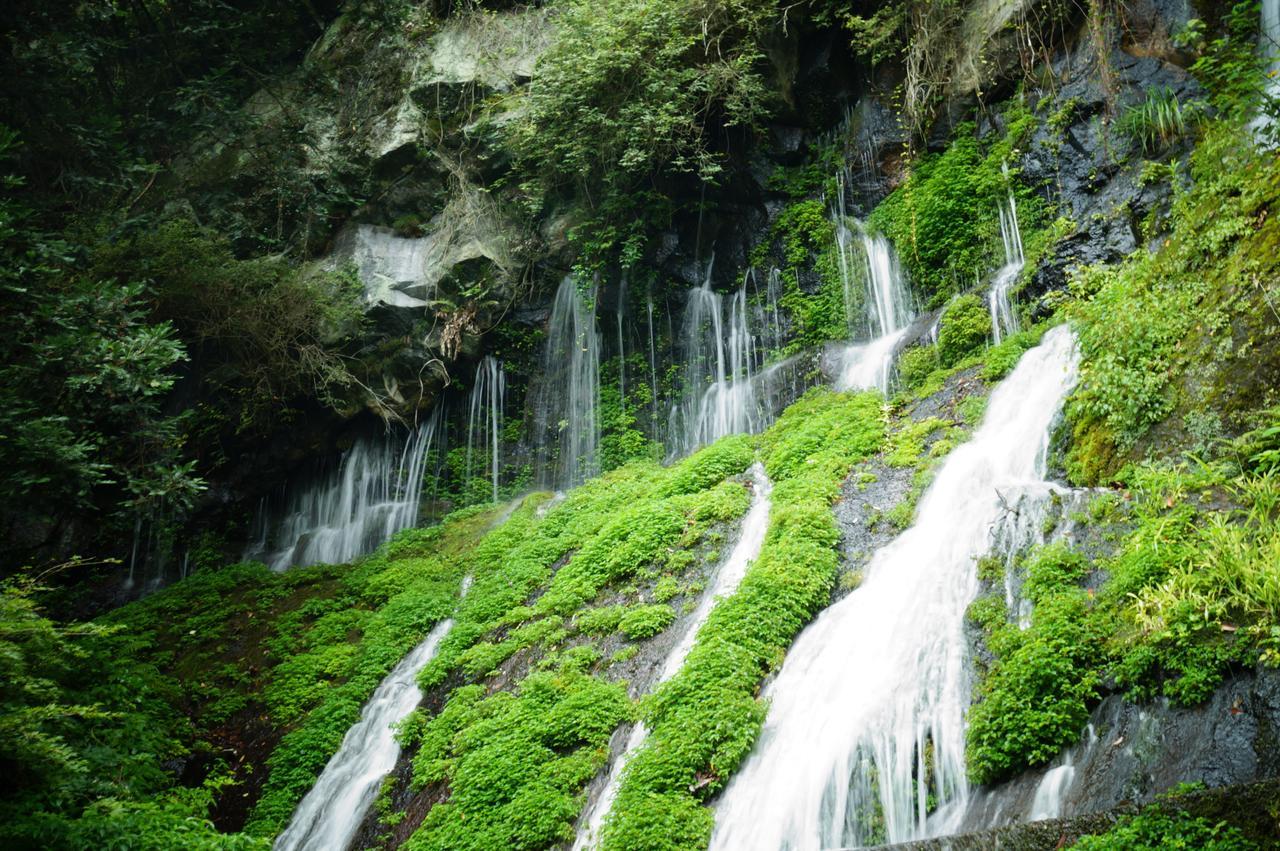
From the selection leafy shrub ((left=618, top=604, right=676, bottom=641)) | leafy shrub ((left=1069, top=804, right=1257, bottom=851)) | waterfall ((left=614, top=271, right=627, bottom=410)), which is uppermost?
waterfall ((left=614, top=271, right=627, bottom=410))

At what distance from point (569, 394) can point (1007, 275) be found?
914 cm

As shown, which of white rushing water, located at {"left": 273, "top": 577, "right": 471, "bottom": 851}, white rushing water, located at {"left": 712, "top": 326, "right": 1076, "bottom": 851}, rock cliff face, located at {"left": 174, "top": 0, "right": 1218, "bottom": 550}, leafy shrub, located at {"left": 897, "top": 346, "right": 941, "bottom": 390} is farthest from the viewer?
rock cliff face, located at {"left": 174, "top": 0, "right": 1218, "bottom": 550}

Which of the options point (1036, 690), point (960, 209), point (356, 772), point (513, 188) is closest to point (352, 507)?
point (513, 188)

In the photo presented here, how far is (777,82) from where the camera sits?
52.4 ft

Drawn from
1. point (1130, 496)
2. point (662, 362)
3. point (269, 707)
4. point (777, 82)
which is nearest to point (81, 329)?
point (269, 707)

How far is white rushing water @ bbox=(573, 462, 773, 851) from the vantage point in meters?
7.00

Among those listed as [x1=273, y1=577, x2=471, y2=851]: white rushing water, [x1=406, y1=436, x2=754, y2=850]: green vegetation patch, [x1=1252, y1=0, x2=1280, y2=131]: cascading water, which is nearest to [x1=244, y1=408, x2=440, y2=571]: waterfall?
[x1=406, y1=436, x2=754, y2=850]: green vegetation patch

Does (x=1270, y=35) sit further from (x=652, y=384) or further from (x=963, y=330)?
(x=652, y=384)

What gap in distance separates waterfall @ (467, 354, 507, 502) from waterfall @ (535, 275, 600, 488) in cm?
102

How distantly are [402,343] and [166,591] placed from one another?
662 centimetres

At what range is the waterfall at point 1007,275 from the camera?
38.8 ft

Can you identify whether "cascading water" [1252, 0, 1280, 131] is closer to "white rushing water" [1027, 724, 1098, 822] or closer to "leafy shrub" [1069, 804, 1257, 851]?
"white rushing water" [1027, 724, 1098, 822]

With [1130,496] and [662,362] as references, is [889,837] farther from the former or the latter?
[662,362]

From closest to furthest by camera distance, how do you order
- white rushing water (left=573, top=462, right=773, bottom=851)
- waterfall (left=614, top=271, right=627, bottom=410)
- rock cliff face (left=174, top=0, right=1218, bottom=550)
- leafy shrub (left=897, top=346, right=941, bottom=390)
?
white rushing water (left=573, top=462, right=773, bottom=851) < leafy shrub (left=897, top=346, right=941, bottom=390) < rock cliff face (left=174, top=0, right=1218, bottom=550) < waterfall (left=614, top=271, right=627, bottom=410)
